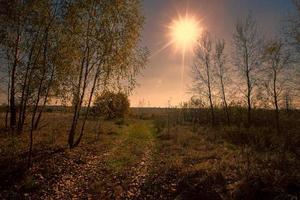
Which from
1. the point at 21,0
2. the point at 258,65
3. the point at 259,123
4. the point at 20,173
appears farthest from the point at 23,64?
the point at 259,123

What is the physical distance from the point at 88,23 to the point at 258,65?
18770 millimetres

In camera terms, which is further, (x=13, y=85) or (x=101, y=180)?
(x=13, y=85)

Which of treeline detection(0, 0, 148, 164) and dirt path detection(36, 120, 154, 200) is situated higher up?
treeline detection(0, 0, 148, 164)

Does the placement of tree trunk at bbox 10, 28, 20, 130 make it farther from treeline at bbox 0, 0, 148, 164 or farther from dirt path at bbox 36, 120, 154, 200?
dirt path at bbox 36, 120, 154, 200

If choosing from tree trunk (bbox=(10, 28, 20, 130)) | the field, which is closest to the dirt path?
the field

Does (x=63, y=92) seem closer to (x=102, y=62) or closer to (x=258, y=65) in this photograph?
(x=102, y=62)

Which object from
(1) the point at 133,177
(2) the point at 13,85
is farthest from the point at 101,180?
(2) the point at 13,85

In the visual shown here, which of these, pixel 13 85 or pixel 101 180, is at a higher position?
pixel 13 85

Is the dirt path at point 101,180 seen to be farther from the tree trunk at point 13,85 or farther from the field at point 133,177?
the tree trunk at point 13,85

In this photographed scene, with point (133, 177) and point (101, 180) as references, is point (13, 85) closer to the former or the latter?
point (101, 180)

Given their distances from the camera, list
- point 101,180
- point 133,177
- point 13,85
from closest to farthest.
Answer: point 101,180 → point 133,177 → point 13,85

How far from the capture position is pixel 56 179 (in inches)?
331

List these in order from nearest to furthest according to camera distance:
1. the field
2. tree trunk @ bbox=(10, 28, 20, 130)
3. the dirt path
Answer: the field, the dirt path, tree trunk @ bbox=(10, 28, 20, 130)

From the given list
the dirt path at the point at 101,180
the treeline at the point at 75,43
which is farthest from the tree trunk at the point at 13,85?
the dirt path at the point at 101,180
